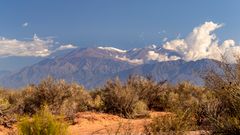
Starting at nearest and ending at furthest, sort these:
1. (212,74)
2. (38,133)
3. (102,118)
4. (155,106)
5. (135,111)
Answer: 1. (38,133)
2. (212,74)
3. (102,118)
4. (135,111)
5. (155,106)

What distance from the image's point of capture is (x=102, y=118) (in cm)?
2605

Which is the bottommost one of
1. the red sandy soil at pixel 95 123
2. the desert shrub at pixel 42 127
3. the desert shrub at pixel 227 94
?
the red sandy soil at pixel 95 123

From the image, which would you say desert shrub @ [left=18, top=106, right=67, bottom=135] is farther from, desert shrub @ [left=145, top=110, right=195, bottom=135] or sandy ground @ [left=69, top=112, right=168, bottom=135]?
sandy ground @ [left=69, top=112, right=168, bottom=135]

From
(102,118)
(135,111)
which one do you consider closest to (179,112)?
(102,118)

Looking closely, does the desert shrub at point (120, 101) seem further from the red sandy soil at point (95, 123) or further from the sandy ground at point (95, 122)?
the sandy ground at point (95, 122)

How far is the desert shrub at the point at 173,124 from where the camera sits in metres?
13.5

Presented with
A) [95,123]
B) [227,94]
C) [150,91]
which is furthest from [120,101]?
[227,94]

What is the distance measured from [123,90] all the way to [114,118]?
368cm

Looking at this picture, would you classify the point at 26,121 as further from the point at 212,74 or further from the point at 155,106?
the point at 155,106

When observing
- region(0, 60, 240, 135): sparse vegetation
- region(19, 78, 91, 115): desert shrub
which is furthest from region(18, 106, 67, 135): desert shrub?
region(19, 78, 91, 115): desert shrub

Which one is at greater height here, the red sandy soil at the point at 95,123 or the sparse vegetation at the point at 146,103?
the sparse vegetation at the point at 146,103

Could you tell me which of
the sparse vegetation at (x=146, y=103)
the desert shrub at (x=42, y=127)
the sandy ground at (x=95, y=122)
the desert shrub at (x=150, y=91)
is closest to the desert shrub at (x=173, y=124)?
the sparse vegetation at (x=146, y=103)

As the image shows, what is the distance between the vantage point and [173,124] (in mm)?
13852

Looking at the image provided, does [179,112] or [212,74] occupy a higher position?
[212,74]
